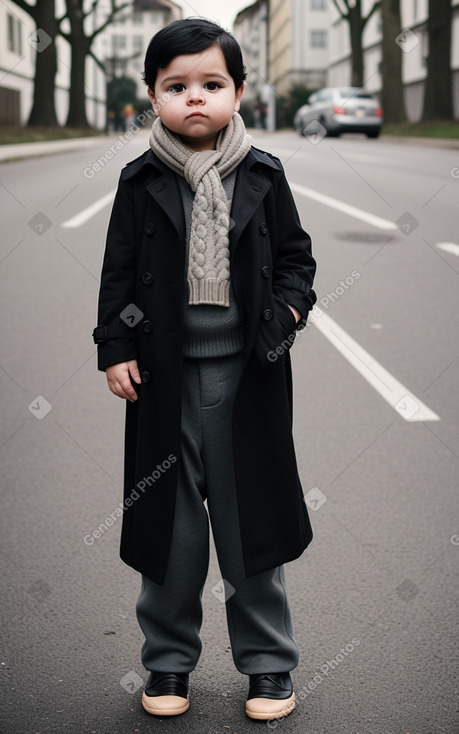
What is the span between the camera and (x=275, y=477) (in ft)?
9.21

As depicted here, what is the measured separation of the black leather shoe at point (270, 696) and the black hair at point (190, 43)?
173cm

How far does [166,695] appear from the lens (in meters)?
2.93

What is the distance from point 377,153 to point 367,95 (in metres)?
11.3

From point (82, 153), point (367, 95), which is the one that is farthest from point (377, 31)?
point (82, 153)

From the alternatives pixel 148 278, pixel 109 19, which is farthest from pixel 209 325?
pixel 109 19

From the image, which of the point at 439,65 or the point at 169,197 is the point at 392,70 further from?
the point at 169,197

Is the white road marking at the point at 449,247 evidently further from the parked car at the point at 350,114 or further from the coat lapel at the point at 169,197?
the parked car at the point at 350,114

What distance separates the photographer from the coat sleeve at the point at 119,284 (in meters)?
2.71

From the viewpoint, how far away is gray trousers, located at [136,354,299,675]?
Result: 2.77 m

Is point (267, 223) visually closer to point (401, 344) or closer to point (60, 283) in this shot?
point (401, 344)

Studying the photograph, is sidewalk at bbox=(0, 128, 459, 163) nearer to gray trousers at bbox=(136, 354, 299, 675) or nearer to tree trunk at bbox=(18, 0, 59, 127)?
tree trunk at bbox=(18, 0, 59, 127)

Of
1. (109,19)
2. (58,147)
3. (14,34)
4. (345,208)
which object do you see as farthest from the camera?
(14,34)

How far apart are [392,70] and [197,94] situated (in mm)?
40978

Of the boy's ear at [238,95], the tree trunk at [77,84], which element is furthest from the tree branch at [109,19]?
the boy's ear at [238,95]
